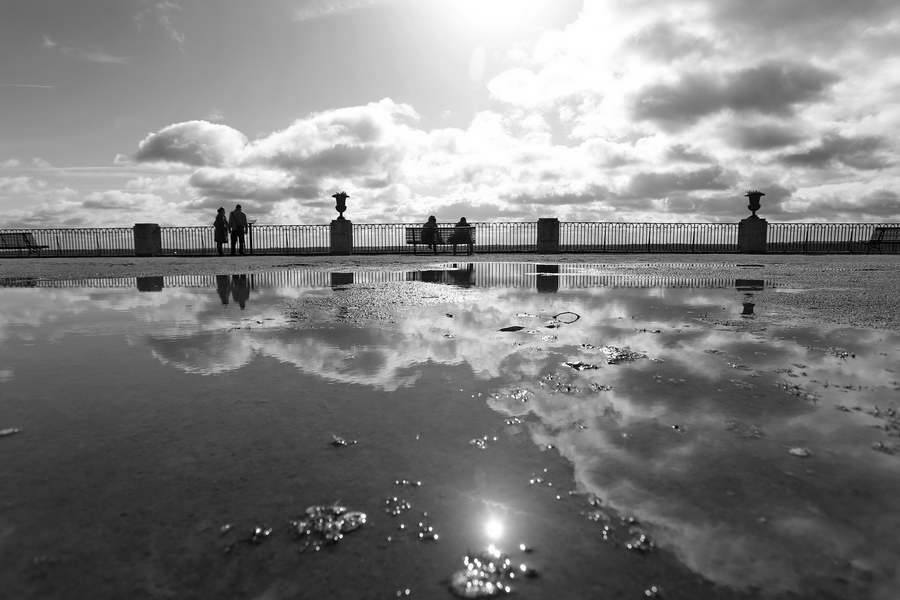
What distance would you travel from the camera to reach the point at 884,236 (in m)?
28.2

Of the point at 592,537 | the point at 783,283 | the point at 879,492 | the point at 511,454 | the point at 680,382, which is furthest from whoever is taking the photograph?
the point at 783,283

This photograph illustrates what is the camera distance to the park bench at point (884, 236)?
27781mm

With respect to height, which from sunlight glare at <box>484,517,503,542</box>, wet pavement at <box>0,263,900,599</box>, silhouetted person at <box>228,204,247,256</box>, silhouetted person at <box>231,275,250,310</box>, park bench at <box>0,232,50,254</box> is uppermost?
silhouetted person at <box>228,204,247,256</box>

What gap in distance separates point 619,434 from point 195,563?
1.78m

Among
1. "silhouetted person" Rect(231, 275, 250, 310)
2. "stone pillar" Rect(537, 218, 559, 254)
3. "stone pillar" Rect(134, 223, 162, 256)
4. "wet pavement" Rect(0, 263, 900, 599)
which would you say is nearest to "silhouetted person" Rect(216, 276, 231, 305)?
"silhouetted person" Rect(231, 275, 250, 310)

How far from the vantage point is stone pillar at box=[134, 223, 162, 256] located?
2680cm

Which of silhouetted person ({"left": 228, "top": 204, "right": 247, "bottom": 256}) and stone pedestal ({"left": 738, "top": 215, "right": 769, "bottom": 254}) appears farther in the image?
stone pedestal ({"left": 738, "top": 215, "right": 769, "bottom": 254})

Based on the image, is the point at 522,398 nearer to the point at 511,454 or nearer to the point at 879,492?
the point at 511,454

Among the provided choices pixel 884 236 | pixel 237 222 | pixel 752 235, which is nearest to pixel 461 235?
pixel 237 222

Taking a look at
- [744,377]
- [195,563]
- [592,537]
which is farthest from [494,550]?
[744,377]

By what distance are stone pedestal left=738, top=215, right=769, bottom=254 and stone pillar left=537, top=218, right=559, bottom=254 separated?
976 centimetres

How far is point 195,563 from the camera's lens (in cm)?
147

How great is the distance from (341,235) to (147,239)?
1032cm

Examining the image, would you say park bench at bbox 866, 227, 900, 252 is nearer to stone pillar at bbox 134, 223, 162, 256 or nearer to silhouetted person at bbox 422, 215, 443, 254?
silhouetted person at bbox 422, 215, 443, 254
